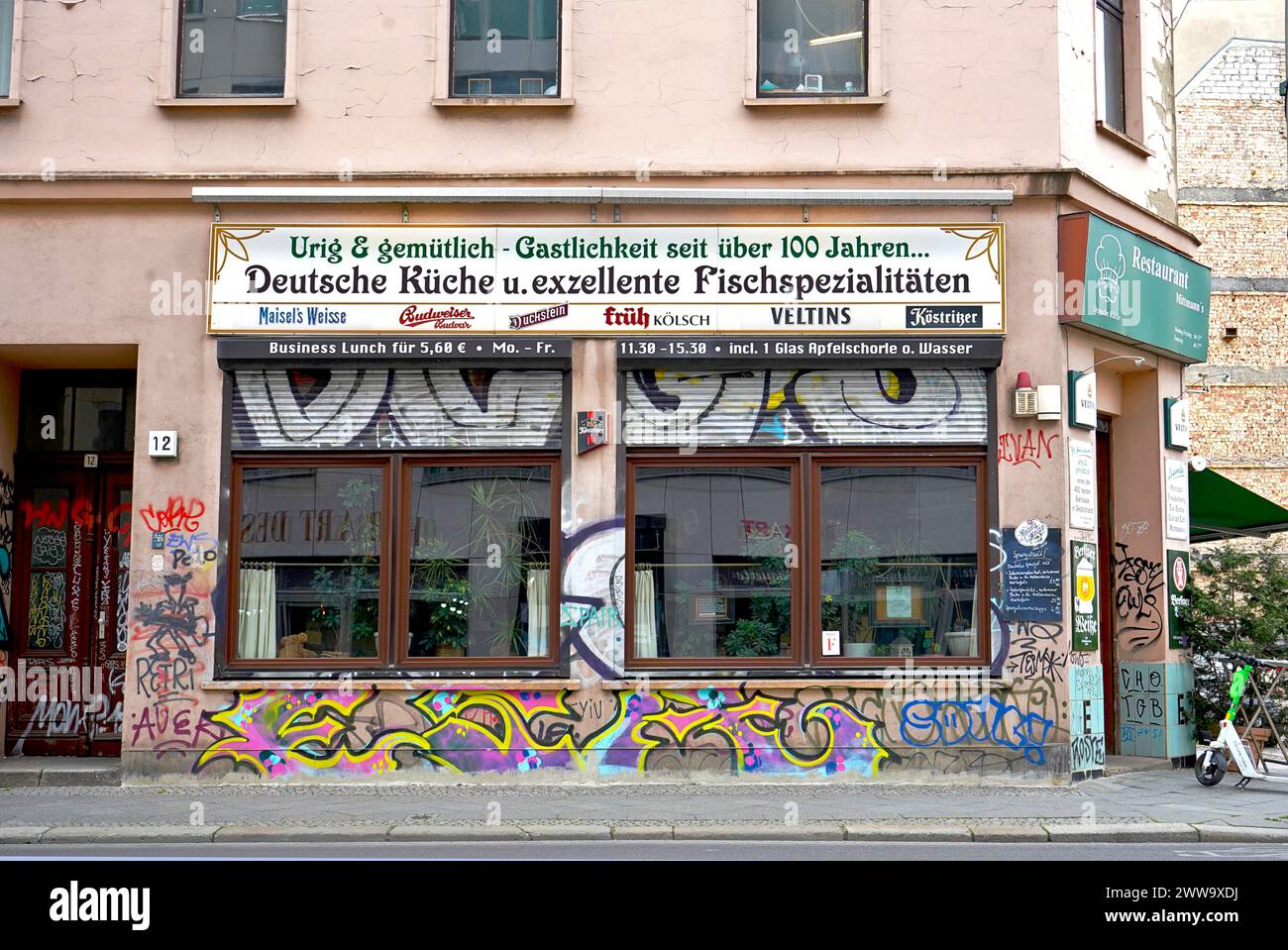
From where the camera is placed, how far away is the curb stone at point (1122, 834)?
417 inches

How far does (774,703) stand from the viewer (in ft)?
43.0

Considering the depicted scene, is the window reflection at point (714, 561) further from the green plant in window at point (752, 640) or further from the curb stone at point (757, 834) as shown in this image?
the curb stone at point (757, 834)

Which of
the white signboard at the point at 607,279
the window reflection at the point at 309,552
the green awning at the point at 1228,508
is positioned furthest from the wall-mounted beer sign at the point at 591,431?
the green awning at the point at 1228,508

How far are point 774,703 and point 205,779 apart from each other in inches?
208

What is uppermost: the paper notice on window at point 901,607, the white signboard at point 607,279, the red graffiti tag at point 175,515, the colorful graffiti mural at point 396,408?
the white signboard at point 607,279

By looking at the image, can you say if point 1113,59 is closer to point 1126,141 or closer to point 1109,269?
point 1126,141

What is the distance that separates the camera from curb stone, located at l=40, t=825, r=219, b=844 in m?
10.4

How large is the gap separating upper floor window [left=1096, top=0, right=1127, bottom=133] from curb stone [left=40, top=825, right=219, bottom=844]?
1106 centimetres

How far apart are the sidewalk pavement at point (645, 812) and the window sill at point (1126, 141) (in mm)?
6394

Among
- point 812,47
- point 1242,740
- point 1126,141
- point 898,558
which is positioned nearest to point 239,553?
point 898,558

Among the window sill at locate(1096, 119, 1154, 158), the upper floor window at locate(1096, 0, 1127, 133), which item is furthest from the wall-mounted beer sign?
the upper floor window at locate(1096, 0, 1127, 133)
